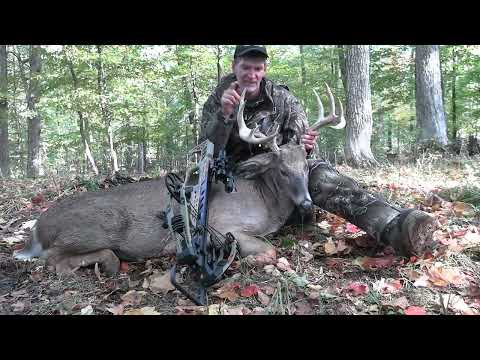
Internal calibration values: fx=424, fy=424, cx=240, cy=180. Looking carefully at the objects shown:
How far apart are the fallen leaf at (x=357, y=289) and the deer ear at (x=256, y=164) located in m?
2.05

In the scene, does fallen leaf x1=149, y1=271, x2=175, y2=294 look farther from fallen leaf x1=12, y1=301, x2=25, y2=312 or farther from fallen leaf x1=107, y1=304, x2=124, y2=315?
fallen leaf x1=12, y1=301, x2=25, y2=312

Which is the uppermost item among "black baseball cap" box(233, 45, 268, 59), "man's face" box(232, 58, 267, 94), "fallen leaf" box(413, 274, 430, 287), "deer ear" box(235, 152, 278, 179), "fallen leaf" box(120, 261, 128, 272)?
"black baseball cap" box(233, 45, 268, 59)

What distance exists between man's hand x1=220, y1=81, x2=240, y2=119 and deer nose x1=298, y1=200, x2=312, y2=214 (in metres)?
1.23

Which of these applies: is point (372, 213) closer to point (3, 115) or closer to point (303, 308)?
point (303, 308)

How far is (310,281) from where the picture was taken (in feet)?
→ 11.2

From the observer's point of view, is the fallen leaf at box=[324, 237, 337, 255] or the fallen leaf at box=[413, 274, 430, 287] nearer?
the fallen leaf at box=[413, 274, 430, 287]

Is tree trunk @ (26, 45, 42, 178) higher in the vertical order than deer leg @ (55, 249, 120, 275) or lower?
higher

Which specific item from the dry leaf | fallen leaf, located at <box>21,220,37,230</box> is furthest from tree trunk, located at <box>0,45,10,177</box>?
the dry leaf

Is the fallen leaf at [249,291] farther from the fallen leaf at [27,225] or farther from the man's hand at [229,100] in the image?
the fallen leaf at [27,225]

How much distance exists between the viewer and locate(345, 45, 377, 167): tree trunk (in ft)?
30.9

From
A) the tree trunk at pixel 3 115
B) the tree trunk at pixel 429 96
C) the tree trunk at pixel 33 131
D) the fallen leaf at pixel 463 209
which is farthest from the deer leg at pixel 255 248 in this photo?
the tree trunk at pixel 33 131

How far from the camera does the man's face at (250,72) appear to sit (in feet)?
15.7
